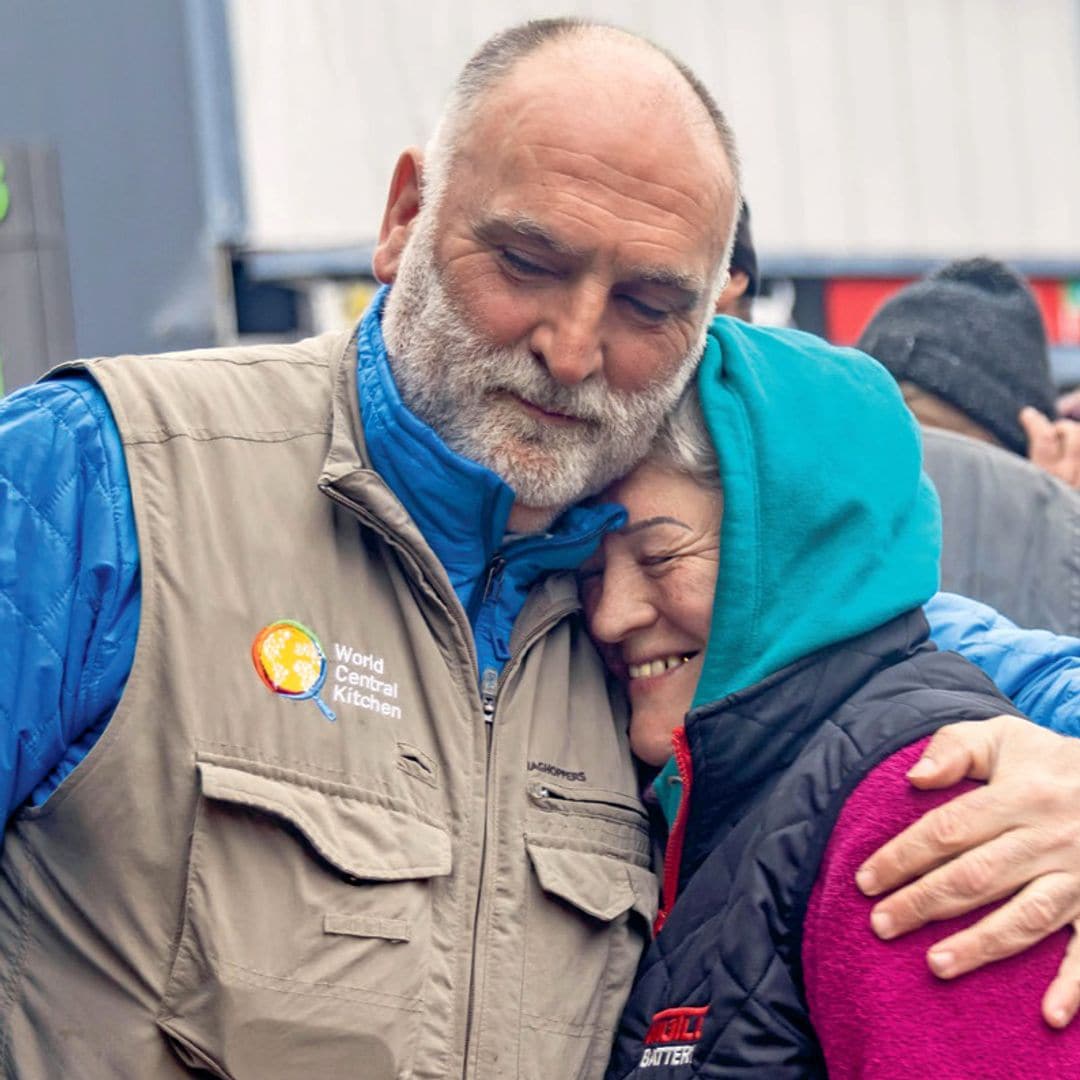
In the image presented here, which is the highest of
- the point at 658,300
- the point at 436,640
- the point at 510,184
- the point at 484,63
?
the point at 484,63

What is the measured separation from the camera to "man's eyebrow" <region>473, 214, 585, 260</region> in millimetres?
2371

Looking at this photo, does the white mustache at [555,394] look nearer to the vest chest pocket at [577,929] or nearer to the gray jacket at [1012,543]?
the vest chest pocket at [577,929]

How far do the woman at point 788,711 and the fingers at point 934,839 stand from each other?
3 cm

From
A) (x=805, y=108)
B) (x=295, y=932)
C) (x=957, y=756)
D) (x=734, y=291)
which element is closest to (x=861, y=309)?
(x=805, y=108)

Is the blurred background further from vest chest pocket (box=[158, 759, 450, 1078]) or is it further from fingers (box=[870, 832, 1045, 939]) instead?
fingers (box=[870, 832, 1045, 939])

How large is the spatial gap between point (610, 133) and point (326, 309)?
571cm

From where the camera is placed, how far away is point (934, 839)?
6.88 ft

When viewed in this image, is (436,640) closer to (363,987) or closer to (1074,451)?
(363,987)

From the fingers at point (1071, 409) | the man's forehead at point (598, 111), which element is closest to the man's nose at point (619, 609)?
the man's forehead at point (598, 111)

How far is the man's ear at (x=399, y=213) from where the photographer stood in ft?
8.52

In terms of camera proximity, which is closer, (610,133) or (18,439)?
(18,439)

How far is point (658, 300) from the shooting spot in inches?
97.0

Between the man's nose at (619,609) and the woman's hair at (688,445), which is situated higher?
the woman's hair at (688,445)

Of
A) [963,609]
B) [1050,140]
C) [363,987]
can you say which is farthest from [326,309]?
[363,987]
